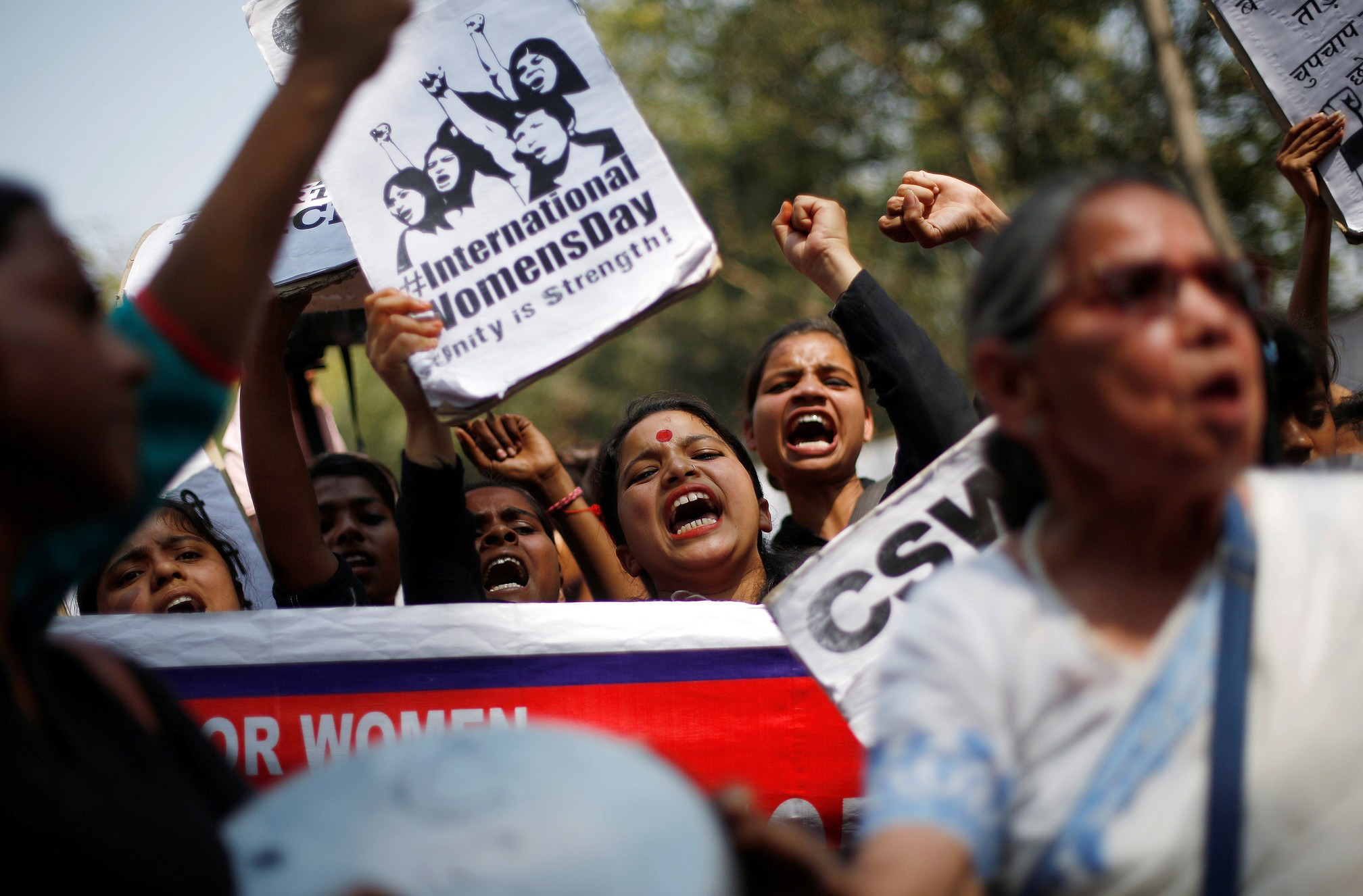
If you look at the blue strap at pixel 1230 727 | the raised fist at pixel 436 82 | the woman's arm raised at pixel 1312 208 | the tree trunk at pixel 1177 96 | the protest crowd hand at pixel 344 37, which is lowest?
the tree trunk at pixel 1177 96

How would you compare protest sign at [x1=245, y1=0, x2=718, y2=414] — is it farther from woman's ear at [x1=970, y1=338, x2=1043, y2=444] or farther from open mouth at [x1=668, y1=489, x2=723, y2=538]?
woman's ear at [x1=970, y1=338, x2=1043, y2=444]

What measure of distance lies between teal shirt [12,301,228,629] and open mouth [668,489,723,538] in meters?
1.94

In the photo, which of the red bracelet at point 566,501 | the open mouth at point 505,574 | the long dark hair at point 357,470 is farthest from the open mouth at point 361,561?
the red bracelet at point 566,501

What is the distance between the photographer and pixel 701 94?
19.4 meters

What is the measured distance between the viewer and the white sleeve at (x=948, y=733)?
3.88 ft

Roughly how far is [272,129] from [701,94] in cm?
1876

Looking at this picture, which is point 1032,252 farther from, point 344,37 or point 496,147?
point 496,147

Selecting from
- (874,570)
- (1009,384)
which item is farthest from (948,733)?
(874,570)

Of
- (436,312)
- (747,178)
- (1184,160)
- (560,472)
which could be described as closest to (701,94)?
(747,178)

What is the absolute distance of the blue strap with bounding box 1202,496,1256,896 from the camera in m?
1.16

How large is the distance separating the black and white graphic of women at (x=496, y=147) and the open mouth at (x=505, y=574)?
4.67ft

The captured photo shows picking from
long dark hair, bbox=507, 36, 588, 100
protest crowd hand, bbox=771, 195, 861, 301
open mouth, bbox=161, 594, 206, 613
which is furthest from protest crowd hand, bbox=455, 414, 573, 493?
long dark hair, bbox=507, 36, 588, 100

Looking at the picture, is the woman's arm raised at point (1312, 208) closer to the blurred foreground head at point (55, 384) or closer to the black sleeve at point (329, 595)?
the black sleeve at point (329, 595)

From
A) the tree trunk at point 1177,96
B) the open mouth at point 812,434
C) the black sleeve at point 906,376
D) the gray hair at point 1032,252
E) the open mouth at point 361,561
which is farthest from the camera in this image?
the tree trunk at point 1177,96
